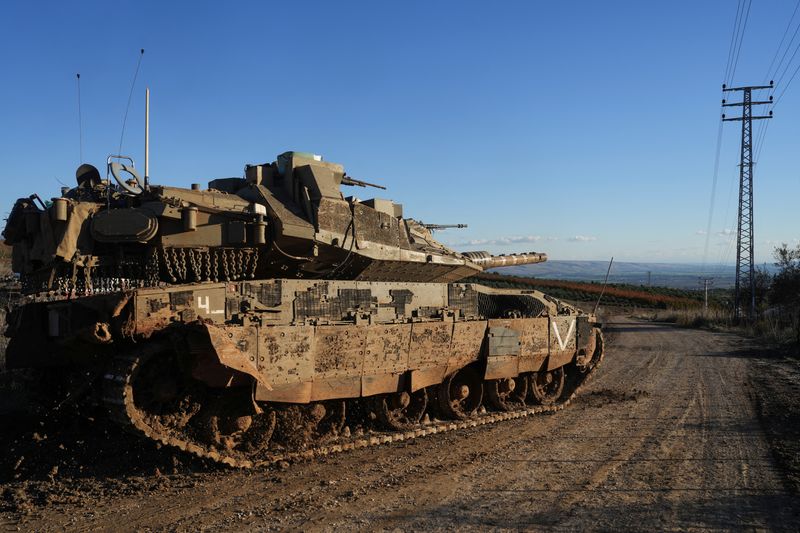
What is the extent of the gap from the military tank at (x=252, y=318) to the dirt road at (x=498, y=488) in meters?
0.60

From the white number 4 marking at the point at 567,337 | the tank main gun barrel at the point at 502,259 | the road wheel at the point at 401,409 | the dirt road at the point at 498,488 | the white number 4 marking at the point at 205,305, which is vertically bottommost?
the dirt road at the point at 498,488

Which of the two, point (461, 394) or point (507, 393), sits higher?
point (461, 394)

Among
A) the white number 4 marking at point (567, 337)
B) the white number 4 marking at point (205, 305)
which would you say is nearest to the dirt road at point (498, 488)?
the white number 4 marking at point (205, 305)

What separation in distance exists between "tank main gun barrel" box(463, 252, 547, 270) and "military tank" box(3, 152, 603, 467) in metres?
2.51

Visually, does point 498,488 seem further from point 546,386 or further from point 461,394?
point 546,386

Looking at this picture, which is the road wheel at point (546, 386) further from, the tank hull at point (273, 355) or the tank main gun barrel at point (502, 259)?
the tank main gun barrel at point (502, 259)

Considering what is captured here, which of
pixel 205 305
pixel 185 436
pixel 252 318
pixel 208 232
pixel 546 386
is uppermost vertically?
pixel 208 232

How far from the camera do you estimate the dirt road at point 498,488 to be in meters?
6.17

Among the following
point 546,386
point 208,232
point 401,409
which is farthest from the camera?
point 546,386

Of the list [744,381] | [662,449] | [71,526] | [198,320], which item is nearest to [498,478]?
[662,449]

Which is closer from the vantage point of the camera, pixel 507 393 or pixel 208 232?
pixel 208 232

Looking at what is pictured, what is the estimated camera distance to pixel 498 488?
283 inches

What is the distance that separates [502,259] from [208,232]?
8090mm

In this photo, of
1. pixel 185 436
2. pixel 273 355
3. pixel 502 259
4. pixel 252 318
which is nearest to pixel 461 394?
pixel 273 355
